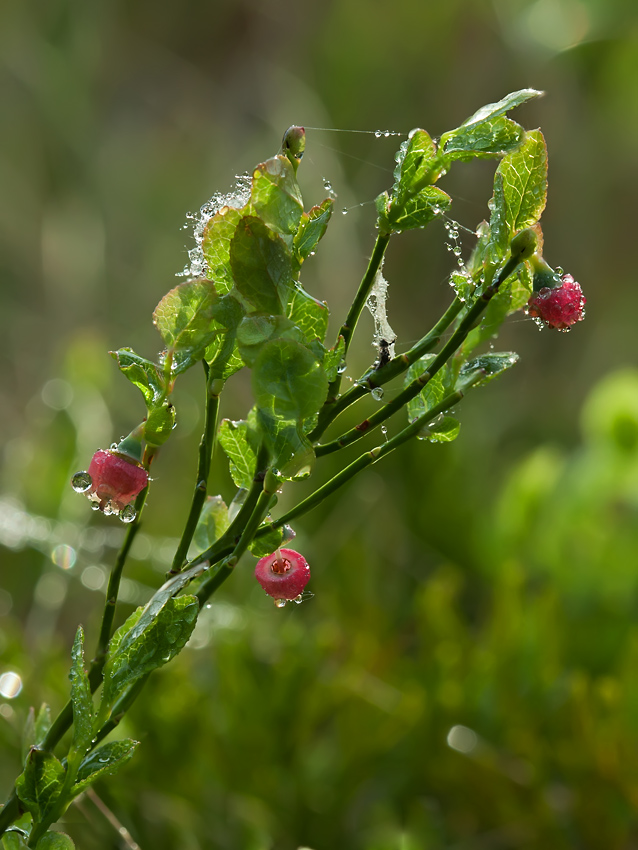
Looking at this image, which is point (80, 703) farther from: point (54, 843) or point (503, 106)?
point (503, 106)

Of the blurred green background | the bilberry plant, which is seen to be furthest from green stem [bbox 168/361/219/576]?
the blurred green background

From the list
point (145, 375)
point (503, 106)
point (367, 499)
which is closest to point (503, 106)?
point (503, 106)

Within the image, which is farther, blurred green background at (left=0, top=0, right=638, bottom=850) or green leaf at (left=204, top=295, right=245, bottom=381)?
blurred green background at (left=0, top=0, right=638, bottom=850)

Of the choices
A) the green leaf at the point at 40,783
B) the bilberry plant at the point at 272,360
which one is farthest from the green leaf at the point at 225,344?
the green leaf at the point at 40,783

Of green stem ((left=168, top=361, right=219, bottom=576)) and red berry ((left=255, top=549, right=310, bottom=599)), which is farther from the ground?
green stem ((left=168, top=361, right=219, bottom=576))

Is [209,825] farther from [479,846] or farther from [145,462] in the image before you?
[145,462]

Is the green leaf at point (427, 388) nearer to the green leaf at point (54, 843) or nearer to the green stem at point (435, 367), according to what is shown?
the green stem at point (435, 367)

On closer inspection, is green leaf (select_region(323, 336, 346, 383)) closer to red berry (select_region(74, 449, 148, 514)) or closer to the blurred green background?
red berry (select_region(74, 449, 148, 514))
